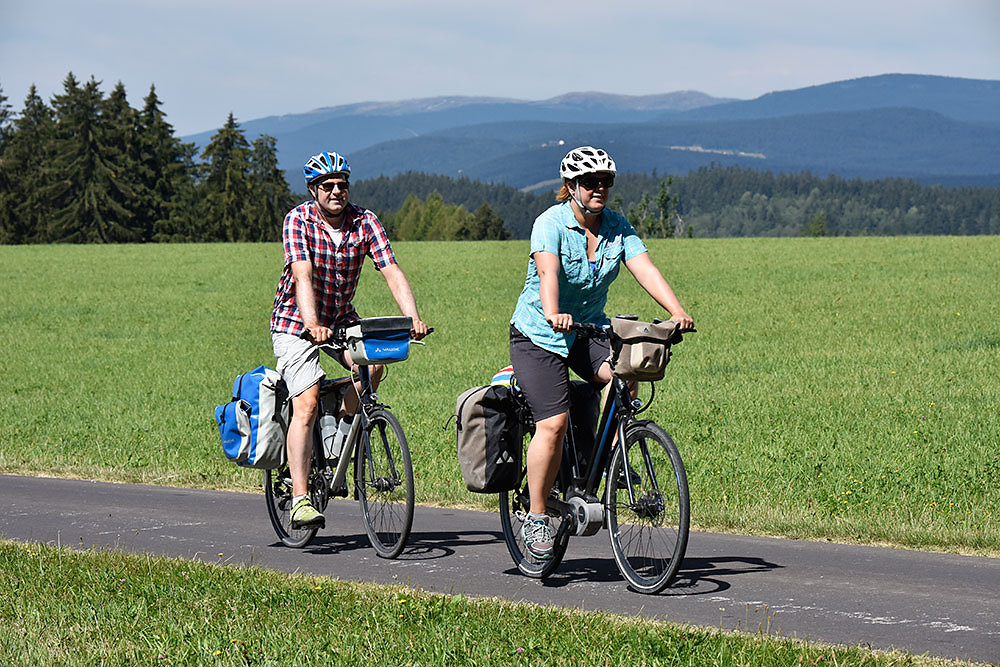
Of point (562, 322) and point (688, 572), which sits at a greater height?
point (562, 322)

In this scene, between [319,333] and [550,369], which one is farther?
[319,333]

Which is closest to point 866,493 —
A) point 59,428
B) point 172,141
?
point 59,428

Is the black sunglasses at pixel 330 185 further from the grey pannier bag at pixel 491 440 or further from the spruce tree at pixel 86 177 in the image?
the spruce tree at pixel 86 177

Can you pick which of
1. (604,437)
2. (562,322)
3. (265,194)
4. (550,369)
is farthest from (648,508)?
(265,194)

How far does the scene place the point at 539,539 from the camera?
672 centimetres

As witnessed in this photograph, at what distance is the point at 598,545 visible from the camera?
7906mm

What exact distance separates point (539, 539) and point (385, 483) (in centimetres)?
113

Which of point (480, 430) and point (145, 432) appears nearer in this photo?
point (480, 430)

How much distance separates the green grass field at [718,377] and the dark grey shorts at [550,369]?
249cm

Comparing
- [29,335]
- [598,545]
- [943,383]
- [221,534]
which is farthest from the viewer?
[29,335]

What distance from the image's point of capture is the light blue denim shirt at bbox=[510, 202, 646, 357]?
641 cm

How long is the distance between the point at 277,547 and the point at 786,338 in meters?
18.3

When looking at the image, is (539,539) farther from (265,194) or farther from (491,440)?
(265,194)

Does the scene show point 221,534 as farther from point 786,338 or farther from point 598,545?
point 786,338
